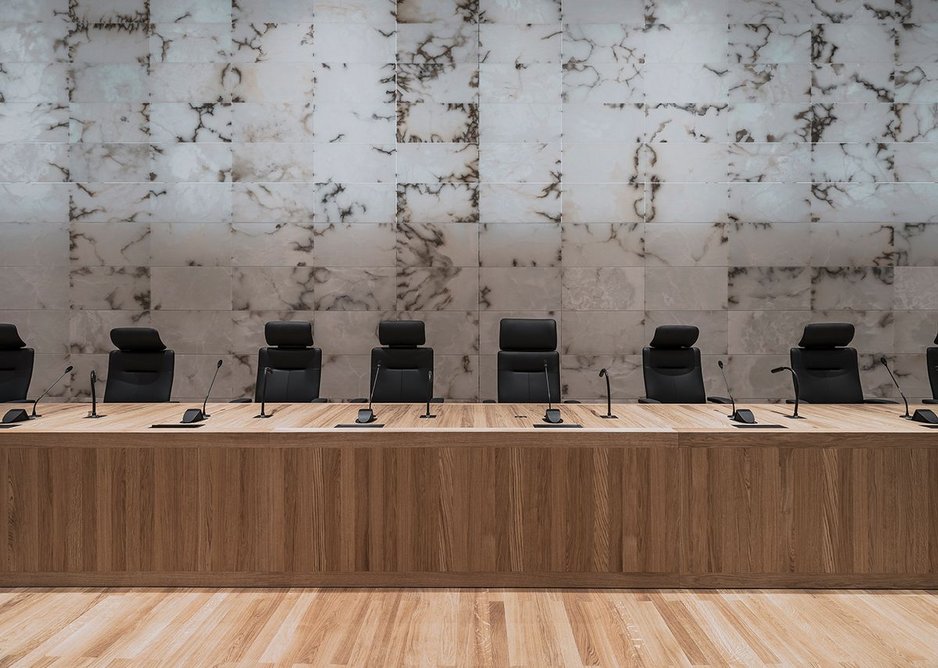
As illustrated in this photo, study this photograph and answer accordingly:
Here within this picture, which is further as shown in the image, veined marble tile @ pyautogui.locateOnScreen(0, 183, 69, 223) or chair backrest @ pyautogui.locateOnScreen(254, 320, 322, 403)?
veined marble tile @ pyautogui.locateOnScreen(0, 183, 69, 223)

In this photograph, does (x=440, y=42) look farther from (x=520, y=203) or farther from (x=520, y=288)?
(x=520, y=288)

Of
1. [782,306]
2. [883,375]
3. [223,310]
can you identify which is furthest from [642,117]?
[223,310]

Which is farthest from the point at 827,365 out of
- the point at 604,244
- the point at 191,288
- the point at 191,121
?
the point at 191,121

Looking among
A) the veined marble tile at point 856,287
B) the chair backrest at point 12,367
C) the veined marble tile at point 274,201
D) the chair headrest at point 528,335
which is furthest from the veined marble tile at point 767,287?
the chair backrest at point 12,367

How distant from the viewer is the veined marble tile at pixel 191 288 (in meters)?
6.13

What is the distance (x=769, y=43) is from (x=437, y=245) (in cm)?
354

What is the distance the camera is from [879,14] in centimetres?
604

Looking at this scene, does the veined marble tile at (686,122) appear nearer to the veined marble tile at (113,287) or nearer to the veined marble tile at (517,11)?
the veined marble tile at (517,11)

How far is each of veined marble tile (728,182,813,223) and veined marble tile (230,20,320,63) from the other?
410cm

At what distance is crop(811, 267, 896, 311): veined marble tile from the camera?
240 inches

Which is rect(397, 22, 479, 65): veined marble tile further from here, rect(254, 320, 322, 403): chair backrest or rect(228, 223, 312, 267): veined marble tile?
rect(254, 320, 322, 403): chair backrest

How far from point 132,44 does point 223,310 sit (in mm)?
2565

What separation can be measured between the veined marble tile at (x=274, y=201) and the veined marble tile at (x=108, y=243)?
0.93 m

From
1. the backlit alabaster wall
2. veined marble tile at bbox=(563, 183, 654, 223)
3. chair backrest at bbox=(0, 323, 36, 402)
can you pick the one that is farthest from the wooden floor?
veined marble tile at bbox=(563, 183, 654, 223)
